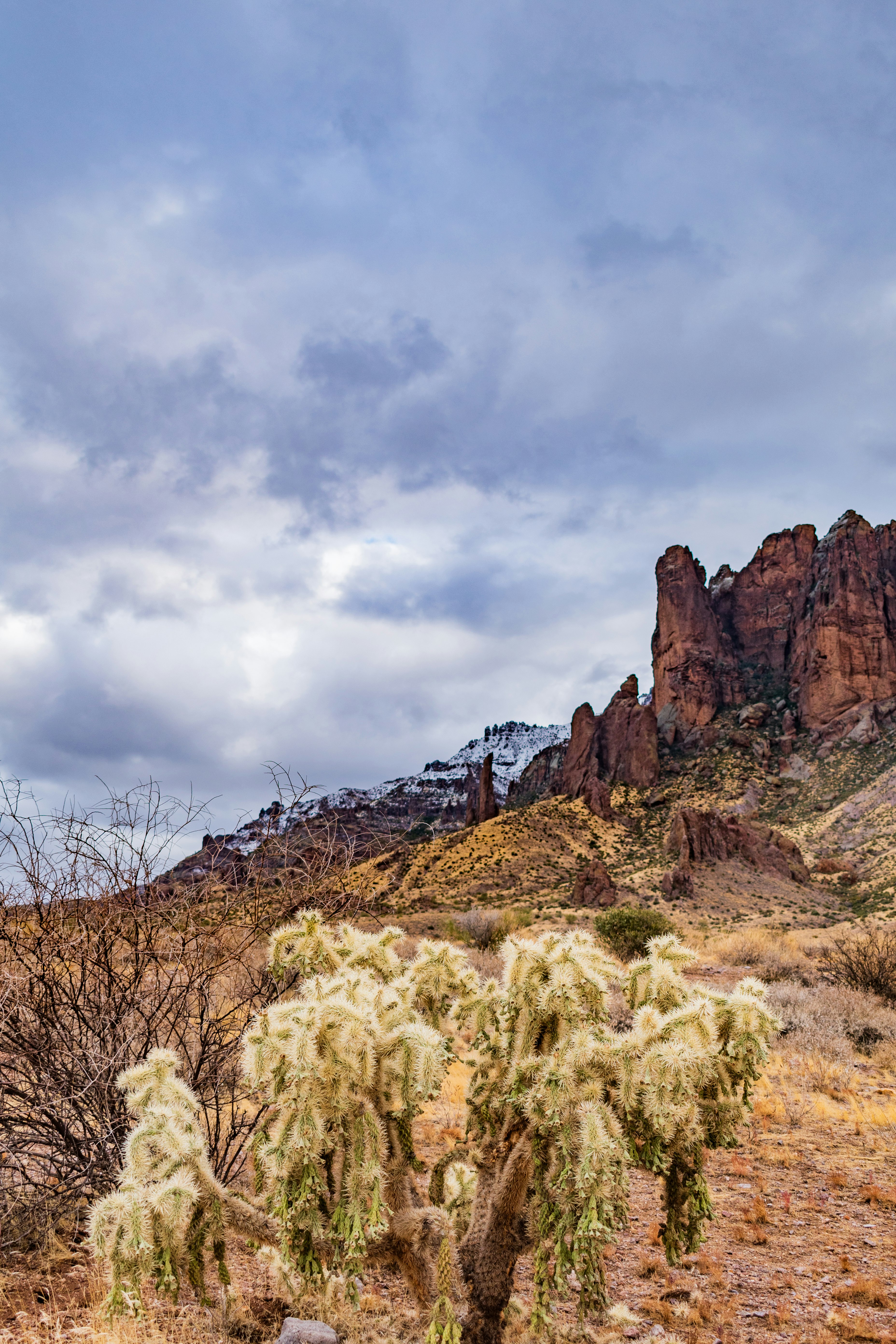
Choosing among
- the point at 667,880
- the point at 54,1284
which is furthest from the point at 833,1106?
the point at 667,880

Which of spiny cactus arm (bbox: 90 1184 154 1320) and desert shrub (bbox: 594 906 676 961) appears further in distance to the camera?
desert shrub (bbox: 594 906 676 961)

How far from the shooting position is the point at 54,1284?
15.0ft

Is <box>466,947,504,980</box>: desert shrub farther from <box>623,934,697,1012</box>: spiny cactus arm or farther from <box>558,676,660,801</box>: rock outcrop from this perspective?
<box>558,676,660,801</box>: rock outcrop

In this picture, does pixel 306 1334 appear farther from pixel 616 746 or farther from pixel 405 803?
pixel 405 803

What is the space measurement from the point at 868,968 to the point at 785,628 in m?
87.9

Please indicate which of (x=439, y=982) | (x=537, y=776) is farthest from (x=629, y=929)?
(x=537, y=776)

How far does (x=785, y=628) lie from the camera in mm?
96125

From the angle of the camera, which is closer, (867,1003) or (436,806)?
(867,1003)

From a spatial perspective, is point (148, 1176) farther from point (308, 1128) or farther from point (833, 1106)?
point (833, 1106)

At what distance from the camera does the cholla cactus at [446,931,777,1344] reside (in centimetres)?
301

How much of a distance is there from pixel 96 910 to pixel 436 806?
448ft

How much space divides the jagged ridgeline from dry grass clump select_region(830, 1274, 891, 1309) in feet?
8.46

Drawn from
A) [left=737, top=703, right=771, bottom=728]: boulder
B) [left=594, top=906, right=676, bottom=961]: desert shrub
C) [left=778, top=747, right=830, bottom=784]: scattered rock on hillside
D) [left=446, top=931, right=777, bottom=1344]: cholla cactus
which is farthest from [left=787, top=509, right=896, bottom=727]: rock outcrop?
[left=446, top=931, right=777, bottom=1344]: cholla cactus

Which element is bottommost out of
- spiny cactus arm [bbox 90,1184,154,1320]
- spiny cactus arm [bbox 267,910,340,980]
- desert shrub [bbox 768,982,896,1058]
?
desert shrub [bbox 768,982,896,1058]
